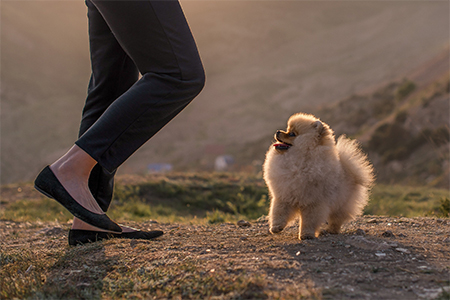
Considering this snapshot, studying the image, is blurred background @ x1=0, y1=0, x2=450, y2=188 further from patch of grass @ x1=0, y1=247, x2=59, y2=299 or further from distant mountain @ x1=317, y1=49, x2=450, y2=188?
patch of grass @ x1=0, y1=247, x2=59, y2=299

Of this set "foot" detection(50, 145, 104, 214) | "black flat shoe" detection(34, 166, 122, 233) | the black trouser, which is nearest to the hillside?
"black flat shoe" detection(34, 166, 122, 233)

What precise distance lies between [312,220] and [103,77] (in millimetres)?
1866

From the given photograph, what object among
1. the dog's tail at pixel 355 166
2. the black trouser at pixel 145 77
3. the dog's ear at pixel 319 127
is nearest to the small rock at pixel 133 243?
the black trouser at pixel 145 77

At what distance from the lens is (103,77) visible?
2.66m

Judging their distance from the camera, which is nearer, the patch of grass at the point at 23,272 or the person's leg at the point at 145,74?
the patch of grass at the point at 23,272

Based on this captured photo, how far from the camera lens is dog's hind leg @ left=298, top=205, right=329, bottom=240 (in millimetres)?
2709

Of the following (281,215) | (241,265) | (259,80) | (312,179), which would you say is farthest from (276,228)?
(259,80)

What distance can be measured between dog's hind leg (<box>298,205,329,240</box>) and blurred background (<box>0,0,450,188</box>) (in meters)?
11.3

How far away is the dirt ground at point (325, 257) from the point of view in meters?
1.64

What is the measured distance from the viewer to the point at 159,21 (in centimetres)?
205

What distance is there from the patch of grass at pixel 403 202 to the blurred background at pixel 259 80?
18.6ft

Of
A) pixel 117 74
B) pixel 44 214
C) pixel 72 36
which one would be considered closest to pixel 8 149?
pixel 72 36

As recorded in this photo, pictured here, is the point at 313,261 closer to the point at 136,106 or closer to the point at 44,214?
the point at 136,106

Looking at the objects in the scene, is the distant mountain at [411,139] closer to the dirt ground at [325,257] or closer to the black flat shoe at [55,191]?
the dirt ground at [325,257]
